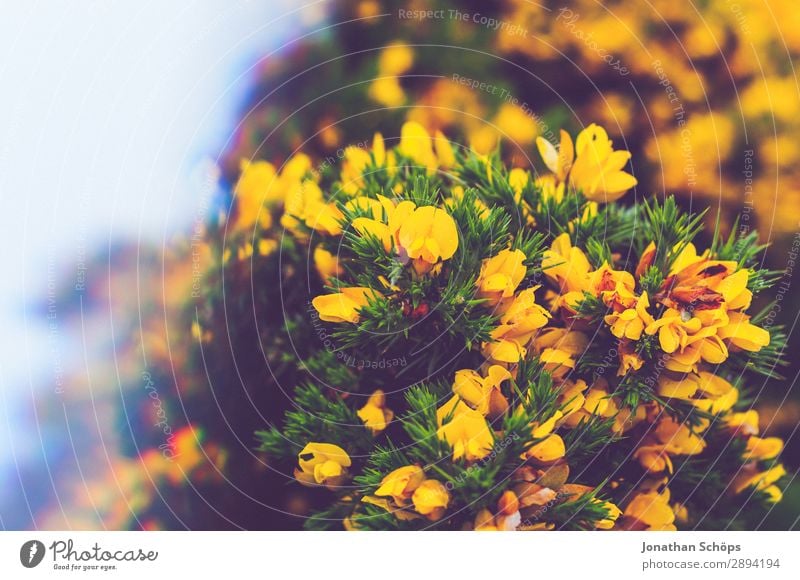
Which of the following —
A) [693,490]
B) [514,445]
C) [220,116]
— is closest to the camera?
[514,445]

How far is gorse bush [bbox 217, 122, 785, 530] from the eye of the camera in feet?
1.51

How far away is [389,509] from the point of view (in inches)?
19.0

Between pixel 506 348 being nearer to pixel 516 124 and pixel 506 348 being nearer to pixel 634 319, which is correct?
pixel 634 319

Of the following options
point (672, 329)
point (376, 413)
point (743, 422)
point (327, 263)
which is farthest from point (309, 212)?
point (743, 422)

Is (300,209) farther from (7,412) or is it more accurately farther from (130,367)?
(7,412)

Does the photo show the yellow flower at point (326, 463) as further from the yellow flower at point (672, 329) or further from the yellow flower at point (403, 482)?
the yellow flower at point (672, 329)

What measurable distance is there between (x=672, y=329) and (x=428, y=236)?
16 centimetres

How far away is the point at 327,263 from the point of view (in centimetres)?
54

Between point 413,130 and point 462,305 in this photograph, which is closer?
point 462,305

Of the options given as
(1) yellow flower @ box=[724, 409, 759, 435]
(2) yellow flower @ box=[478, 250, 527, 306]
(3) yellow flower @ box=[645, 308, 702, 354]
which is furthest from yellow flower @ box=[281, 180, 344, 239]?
(1) yellow flower @ box=[724, 409, 759, 435]

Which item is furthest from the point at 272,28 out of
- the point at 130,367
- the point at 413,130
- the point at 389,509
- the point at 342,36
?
the point at 389,509

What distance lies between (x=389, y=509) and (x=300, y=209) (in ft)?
0.75

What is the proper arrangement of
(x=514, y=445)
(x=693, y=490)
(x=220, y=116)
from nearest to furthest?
(x=514, y=445), (x=693, y=490), (x=220, y=116)

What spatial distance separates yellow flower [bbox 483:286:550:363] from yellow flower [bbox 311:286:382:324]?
80 mm
